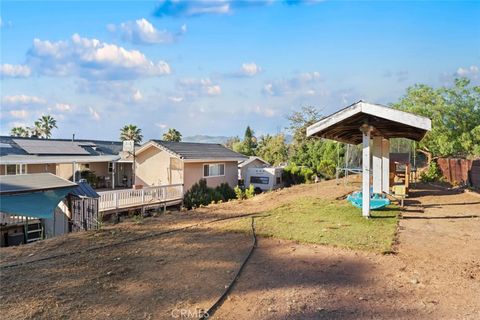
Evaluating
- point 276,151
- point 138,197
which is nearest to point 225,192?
point 138,197

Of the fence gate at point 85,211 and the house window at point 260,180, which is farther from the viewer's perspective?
the house window at point 260,180

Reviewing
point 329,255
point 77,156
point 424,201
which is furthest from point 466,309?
point 77,156

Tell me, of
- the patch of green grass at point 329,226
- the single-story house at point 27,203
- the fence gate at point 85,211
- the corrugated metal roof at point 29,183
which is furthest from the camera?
the fence gate at point 85,211

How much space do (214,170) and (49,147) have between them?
11061mm

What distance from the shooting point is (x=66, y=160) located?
21.2 metres

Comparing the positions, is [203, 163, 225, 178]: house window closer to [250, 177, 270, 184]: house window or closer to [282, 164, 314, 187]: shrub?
[250, 177, 270, 184]: house window

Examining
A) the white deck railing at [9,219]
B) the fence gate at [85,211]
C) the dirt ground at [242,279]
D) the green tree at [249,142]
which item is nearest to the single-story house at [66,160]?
the white deck railing at [9,219]

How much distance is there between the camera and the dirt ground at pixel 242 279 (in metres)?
3.83

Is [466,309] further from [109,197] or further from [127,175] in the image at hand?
[127,175]

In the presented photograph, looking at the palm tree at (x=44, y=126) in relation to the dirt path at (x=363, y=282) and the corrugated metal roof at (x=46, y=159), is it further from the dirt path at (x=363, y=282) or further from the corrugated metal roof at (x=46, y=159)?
the dirt path at (x=363, y=282)

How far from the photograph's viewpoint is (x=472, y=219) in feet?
28.5

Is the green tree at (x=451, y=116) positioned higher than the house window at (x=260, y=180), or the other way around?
the green tree at (x=451, y=116)

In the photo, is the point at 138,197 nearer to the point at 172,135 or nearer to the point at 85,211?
the point at 85,211

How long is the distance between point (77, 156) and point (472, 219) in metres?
22.4
